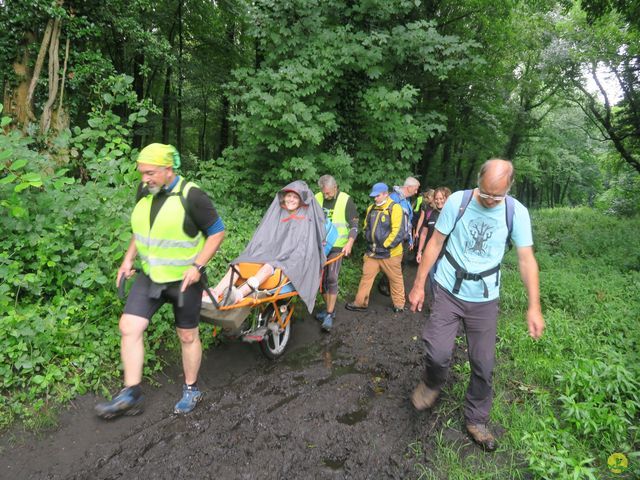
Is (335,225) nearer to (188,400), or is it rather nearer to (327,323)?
(327,323)

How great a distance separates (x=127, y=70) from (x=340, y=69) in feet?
33.6

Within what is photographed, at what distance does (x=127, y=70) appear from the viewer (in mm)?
13750

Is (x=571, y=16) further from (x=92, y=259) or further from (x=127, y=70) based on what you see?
(x=92, y=259)

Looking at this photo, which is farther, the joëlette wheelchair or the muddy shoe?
the muddy shoe

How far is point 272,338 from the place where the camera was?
4562mm

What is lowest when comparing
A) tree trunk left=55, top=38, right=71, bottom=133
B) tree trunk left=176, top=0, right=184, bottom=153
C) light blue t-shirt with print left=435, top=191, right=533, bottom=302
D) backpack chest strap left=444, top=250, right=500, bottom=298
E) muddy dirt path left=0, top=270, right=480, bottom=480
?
muddy dirt path left=0, top=270, right=480, bottom=480

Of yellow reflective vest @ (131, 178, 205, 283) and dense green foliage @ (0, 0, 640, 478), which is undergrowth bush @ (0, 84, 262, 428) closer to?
dense green foliage @ (0, 0, 640, 478)

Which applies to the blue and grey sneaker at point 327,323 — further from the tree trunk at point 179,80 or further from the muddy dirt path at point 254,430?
the tree trunk at point 179,80

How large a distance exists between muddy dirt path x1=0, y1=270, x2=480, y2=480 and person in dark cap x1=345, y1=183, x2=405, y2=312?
1921mm

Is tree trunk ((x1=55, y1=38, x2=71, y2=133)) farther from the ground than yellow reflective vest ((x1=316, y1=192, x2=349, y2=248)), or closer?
farther from the ground

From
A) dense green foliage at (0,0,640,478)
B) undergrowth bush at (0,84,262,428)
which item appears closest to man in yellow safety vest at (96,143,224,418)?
undergrowth bush at (0,84,262,428)

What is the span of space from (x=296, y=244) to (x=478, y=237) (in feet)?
7.49

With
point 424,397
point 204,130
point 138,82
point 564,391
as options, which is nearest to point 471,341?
point 424,397

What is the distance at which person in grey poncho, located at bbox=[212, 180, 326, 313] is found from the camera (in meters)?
4.29
